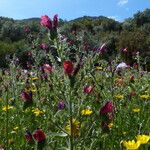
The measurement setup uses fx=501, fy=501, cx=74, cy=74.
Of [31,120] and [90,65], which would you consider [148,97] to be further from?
[90,65]

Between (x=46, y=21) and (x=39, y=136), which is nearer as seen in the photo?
(x=39, y=136)

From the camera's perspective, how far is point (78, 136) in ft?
9.13

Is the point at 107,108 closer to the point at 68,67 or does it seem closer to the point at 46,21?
the point at 68,67

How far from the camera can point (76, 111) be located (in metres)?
2.56

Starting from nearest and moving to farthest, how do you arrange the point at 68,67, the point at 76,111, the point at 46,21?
1. the point at 68,67
2. the point at 76,111
3. the point at 46,21

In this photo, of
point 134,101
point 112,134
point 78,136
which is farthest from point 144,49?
point 78,136

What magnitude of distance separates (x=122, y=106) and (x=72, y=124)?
3325 millimetres

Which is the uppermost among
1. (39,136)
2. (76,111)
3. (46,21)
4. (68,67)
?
(46,21)

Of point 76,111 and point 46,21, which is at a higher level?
point 46,21

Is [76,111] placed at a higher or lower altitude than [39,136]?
higher

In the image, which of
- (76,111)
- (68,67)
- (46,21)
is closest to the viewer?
(68,67)

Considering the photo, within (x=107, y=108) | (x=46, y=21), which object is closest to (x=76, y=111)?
Answer: (x=107, y=108)

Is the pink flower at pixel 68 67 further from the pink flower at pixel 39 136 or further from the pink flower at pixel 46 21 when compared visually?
the pink flower at pixel 46 21

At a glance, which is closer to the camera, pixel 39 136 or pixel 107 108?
pixel 39 136
